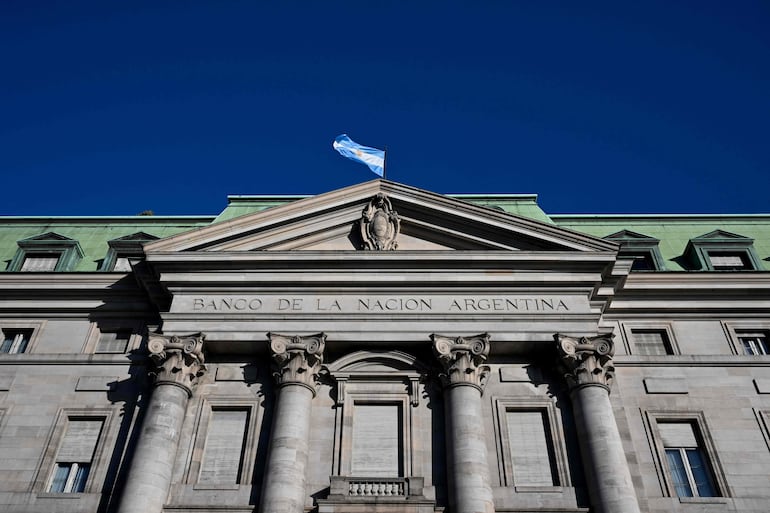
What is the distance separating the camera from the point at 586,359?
1118 inches

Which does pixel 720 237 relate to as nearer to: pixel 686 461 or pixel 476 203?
pixel 476 203

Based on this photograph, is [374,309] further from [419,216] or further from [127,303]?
[127,303]

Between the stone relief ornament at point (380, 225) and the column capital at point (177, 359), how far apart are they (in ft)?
28.0

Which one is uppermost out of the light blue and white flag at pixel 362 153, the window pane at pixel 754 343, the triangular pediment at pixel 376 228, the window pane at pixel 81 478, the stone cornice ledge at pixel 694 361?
the light blue and white flag at pixel 362 153

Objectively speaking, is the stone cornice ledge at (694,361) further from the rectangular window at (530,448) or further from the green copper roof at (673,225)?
the green copper roof at (673,225)

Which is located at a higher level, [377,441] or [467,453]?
[377,441]

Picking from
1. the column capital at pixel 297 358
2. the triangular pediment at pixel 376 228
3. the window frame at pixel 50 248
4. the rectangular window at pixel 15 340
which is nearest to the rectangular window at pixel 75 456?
the rectangular window at pixel 15 340

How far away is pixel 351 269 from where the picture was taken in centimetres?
3111

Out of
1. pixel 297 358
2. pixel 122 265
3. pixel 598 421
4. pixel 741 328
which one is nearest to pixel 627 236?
pixel 741 328

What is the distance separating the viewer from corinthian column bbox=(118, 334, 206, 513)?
25328 millimetres

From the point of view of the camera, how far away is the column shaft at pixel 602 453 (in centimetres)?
2492

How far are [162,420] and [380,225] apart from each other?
12.5 m

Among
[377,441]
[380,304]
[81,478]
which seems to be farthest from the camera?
[380,304]

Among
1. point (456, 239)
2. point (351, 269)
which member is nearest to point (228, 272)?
point (351, 269)
